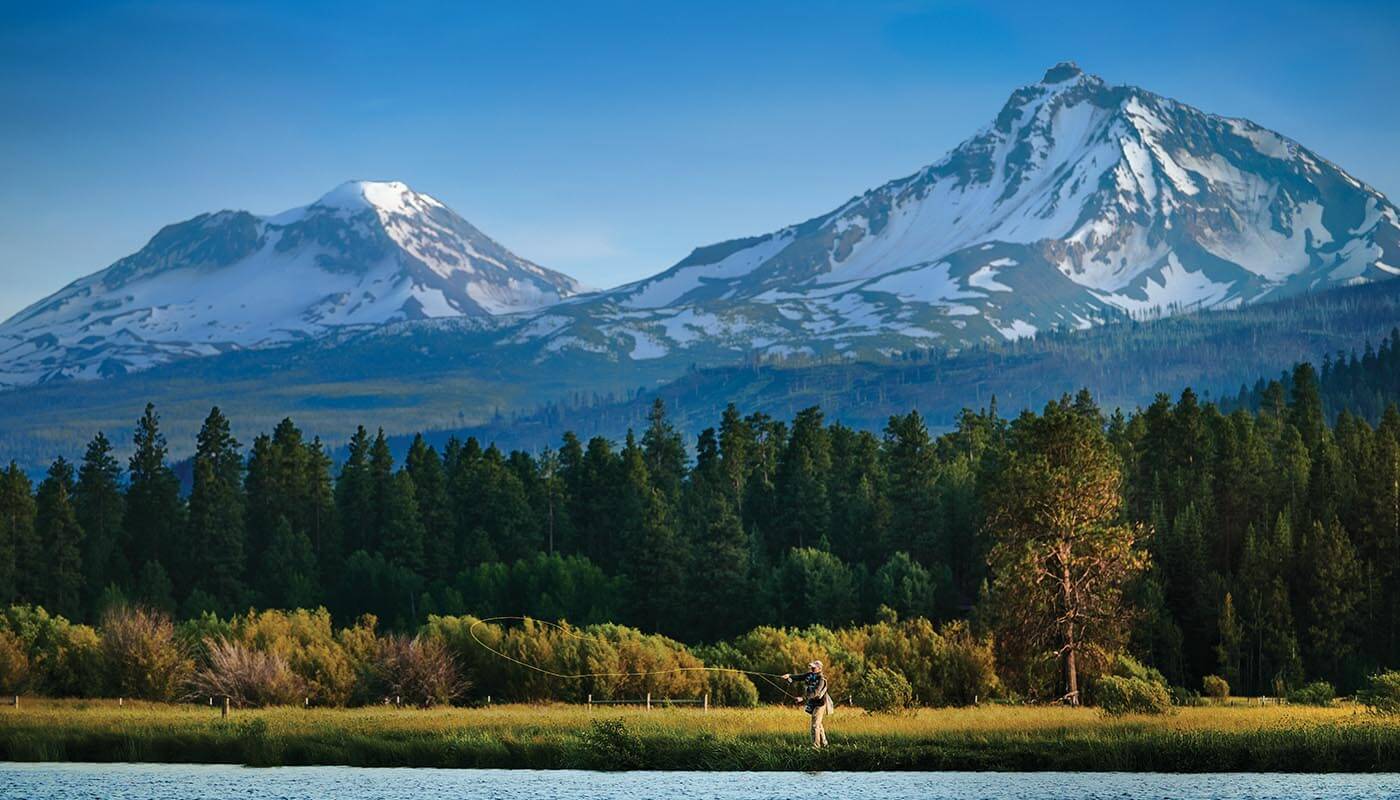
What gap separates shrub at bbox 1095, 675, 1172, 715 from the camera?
62719 millimetres

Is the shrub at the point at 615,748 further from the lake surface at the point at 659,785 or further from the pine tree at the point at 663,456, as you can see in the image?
the pine tree at the point at 663,456

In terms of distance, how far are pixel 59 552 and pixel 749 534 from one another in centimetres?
5647

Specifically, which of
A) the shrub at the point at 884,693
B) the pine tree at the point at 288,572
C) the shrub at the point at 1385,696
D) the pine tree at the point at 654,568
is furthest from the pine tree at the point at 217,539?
the shrub at the point at 1385,696

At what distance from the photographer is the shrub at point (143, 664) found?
78.2 metres

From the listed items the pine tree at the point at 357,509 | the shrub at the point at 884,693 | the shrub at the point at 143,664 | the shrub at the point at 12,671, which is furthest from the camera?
the pine tree at the point at 357,509

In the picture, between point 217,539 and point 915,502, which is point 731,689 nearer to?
point 915,502

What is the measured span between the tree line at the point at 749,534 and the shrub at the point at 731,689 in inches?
1046

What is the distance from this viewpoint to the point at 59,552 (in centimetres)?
14575

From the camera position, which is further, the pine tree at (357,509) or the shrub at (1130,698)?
the pine tree at (357,509)

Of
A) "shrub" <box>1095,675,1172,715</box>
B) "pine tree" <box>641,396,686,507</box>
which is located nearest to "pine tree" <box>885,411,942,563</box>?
"pine tree" <box>641,396,686,507</box>

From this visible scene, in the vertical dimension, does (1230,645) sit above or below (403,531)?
below

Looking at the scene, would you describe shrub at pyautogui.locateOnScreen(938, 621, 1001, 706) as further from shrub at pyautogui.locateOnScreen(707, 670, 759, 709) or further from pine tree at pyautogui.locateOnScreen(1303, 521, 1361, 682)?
pine tree at pyautogui.locateOnScreen(1303, 521, 1361, 682)

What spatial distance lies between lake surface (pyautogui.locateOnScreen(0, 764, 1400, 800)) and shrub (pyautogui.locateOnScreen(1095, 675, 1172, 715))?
9849 mm

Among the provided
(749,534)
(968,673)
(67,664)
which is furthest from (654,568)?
(968,673)
